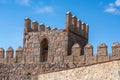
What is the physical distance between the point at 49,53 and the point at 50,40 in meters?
0.83

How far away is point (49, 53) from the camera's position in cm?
2442

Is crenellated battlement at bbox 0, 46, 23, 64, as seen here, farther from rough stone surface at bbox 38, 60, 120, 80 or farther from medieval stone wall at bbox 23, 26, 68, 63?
rough stone surface at bbox 38, 60, 120, 80

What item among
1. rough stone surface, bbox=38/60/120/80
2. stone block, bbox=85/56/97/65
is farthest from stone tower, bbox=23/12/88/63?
rough stone surface, bbox=38/60/120/80

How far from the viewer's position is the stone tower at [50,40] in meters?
24.1

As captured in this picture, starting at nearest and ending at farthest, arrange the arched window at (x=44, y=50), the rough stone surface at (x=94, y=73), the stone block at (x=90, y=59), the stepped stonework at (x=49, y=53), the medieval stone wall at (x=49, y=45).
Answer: the rough stone surface at (x=94, y=73), the stone block at (x=90, y=59), the stepped stonework at (x=49, y=53), the medieval stone wall at (x=49, y=45), the arched window at (x=44, y=50)

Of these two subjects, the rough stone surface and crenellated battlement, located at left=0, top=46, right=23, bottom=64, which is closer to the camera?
the rough stone surface

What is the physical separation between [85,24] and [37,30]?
11.1 feet

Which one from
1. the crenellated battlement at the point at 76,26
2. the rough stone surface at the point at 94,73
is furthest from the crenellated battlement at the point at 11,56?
the rough stone surface at the point at 94,73

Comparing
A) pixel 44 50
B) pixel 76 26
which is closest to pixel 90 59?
pixel 76 26

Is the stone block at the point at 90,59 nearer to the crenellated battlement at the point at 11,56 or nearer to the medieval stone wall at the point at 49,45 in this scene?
the medieval stone wall at the point at 49,45

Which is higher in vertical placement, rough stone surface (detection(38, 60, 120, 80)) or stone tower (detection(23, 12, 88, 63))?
stone tower (detection(23, 12, 88, 63))

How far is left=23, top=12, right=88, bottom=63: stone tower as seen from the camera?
2409 cm

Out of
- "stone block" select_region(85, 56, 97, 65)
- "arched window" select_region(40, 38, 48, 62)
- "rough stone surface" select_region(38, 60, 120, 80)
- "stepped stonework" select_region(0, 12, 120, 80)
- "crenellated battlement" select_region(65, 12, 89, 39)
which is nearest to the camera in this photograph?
"rough stone surface" select_region(38, 60, 120, 80)

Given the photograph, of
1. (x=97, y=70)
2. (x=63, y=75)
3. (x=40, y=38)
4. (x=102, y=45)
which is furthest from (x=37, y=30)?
(x=97, y=70)
